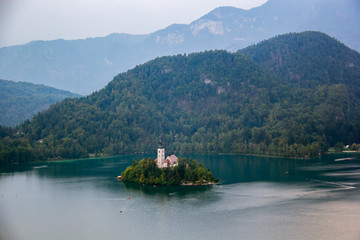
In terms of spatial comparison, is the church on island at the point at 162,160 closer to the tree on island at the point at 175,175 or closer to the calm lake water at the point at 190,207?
the tree on island at the point at 175,175

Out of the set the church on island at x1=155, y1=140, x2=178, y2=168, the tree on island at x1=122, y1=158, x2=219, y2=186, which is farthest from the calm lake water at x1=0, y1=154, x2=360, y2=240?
the church on island at x1=155, y1=140, x2=178, y2=168

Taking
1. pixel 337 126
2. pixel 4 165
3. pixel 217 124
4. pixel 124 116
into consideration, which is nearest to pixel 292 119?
pixel 337 126

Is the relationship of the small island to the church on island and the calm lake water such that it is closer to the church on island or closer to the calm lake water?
the church on island

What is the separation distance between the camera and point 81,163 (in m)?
135

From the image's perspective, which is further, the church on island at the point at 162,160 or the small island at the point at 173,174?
the church on island at the point at 162,160

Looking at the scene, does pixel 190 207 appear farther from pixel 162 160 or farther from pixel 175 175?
pixel 162 160

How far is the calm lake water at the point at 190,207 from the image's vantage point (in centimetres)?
5625

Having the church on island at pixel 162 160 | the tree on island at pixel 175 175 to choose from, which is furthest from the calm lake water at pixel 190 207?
the church on island at pixel 162 160

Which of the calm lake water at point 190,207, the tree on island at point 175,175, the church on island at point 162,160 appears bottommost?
the calm lake water at point 190,207

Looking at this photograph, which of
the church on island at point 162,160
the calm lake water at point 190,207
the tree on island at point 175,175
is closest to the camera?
the calm lake water at point 190,207

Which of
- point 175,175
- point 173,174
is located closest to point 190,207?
point 175,175

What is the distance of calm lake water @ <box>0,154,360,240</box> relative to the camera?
2215 inches

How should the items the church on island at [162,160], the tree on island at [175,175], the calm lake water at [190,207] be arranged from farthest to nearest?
the church on island at [162,160], the tree on island at [175,175], the calm lake water at [190,207]

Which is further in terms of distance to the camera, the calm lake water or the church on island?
the church on island
